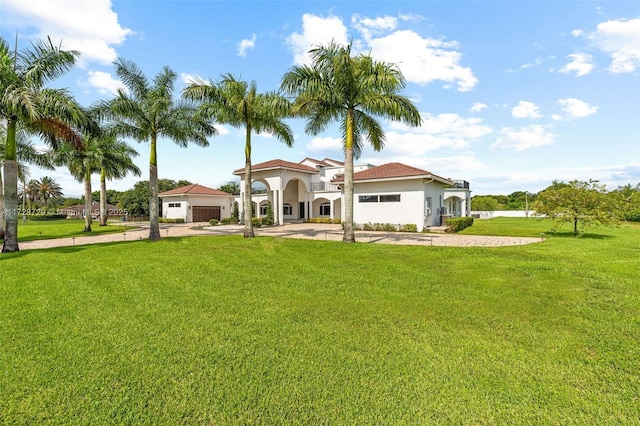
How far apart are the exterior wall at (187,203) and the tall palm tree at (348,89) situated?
27060 millimetres

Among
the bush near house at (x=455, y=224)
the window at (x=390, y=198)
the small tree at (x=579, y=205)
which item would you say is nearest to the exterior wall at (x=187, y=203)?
the window at (x=390, y=198)

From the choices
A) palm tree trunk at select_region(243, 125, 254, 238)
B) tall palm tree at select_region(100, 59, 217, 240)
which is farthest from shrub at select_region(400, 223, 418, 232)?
tall palm tree at select_region(100, 59, 217, 240)

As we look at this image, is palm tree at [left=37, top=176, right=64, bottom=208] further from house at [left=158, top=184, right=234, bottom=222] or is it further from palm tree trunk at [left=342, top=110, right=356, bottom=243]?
palm tree trunk at [left=342, top=110, right=356, bottom=243]

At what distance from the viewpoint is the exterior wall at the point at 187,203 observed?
121 ft

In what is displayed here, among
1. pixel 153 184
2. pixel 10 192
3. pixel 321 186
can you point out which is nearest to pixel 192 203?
pixel 321 186

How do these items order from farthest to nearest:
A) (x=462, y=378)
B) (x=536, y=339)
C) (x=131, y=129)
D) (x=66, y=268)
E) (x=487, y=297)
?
1. (x=131, y=129)
2. (x=66, y=268)
3. (x=487, y=297)
4. (x=536, y=339)
5. (x=462, y=378)

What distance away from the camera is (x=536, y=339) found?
182 inches

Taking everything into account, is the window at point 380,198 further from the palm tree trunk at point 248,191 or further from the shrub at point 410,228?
the palm tree trunk at point 248,191

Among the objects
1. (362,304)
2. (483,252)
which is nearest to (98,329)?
(362,304)

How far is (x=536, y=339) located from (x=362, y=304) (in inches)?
113

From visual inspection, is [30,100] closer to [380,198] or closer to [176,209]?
[380,198]

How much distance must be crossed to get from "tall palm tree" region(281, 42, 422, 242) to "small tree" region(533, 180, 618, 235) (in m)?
9.71

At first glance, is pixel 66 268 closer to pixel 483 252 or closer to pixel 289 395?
pixel 289 395

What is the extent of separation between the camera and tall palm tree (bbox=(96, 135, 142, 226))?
26986mm
